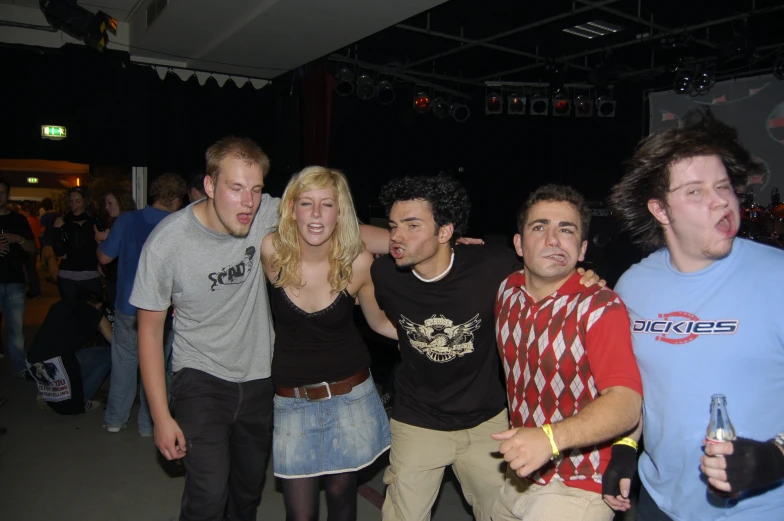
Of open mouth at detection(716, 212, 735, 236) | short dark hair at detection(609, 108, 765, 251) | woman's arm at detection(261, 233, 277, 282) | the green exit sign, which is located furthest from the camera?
the green exit sign

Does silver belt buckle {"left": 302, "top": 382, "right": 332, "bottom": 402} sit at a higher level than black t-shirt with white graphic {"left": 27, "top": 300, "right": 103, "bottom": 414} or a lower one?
higher

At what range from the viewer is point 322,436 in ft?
9.16

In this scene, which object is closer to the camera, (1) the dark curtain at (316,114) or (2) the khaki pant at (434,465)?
(2) the khaki pant at (434,465)

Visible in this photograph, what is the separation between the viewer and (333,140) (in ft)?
35.1

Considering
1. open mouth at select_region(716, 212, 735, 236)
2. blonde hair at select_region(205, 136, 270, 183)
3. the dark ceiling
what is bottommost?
open mouth at select_region(716, 212, 735, 236)

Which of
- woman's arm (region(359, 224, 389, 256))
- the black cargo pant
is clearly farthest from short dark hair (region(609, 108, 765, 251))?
the black cargo pant

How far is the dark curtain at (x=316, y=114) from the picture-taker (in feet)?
29.5

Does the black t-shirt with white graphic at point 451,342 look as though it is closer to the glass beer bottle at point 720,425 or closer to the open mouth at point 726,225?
the open mouth at point 726,225

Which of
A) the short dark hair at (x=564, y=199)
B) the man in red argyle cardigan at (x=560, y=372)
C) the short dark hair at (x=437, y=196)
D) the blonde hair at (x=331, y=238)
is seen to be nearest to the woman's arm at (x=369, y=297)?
the blonde hair at (x=331, y=238)

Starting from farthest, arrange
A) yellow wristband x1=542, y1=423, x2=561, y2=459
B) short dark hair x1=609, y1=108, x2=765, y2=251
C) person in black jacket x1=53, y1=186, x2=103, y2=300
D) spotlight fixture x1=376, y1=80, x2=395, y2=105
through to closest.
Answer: spotlight fixture x1=376, y1=80, x2=395, y2=105 < person in black jacket x1=53, y1=186, x2=103, y2=300 < short dark hair x1=609, y1=108, x2=765, y2=251 < yellow wristband x1=542, y1=423, x2=561, y2=459

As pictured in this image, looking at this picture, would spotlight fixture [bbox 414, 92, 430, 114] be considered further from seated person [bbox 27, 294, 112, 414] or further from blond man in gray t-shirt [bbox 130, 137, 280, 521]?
blond man in gray t-shirt [bbox 130, 137, 280, 521]

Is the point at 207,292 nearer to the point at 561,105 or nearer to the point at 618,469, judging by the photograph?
the point at 618,469

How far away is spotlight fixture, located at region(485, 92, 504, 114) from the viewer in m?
11.0

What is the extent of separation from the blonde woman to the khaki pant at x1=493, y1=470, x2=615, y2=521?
0.81m
